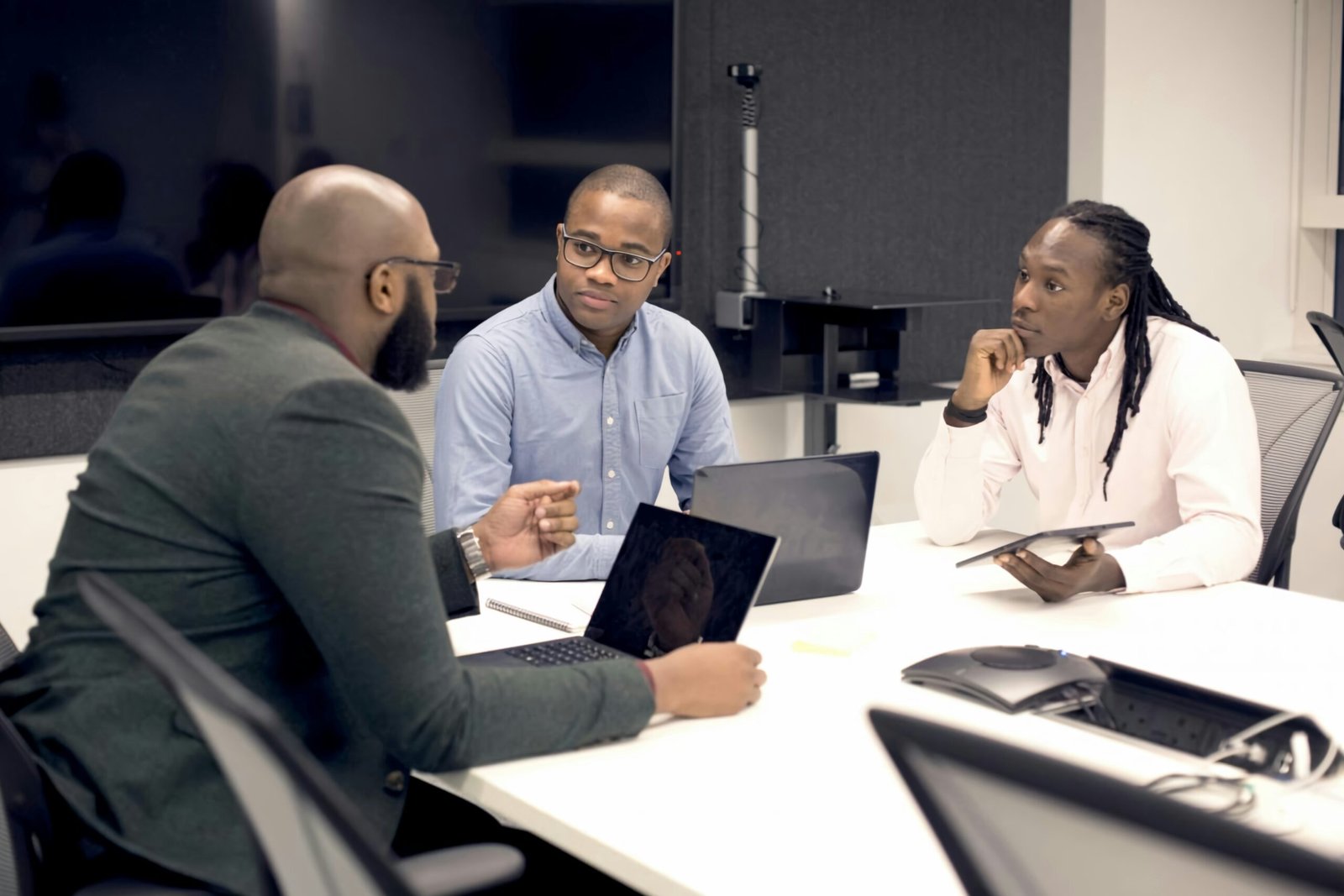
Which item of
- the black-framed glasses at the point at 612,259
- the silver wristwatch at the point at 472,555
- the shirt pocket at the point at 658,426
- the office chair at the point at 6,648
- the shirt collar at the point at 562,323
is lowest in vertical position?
the office chair at the point at 6,648

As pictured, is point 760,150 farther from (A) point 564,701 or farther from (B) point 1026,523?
(A) point 564,701

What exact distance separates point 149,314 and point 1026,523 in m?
2.79

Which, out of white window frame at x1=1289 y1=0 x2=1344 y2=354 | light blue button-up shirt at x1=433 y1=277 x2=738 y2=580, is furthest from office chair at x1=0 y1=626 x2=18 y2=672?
white window frame at x1=1289 y1=0 x2=1344 y2=354

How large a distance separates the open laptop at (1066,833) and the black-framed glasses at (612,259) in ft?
5.54

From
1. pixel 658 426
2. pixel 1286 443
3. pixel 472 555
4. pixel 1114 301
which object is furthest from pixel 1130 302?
pixel 472 555

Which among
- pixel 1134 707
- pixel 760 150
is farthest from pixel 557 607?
pixel 760 150

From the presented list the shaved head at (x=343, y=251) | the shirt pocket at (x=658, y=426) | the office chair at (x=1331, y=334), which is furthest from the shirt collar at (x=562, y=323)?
the office chair at (x=1331, y=334)

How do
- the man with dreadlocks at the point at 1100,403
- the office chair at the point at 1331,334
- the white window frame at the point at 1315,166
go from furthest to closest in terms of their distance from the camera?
the white window frame at the point at 1315,166
the office chair at the point at 1331,334
the man with dreadlocks at the point at 1100,403

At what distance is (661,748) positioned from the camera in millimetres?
1367

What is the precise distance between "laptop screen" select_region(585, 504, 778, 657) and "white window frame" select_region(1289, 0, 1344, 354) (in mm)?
3537

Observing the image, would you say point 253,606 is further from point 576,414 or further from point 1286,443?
point 1286,443

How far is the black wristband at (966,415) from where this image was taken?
2.30 metres

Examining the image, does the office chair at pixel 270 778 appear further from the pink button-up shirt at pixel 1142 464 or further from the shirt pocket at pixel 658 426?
→ the shirt pocket at pixel 658 426

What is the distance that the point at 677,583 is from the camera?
1593 millimetres
